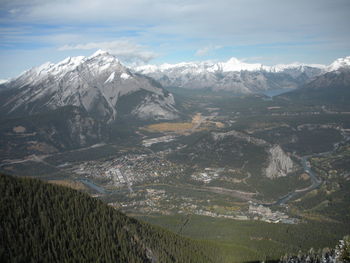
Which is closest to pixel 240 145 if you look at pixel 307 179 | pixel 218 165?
pixel 218 165

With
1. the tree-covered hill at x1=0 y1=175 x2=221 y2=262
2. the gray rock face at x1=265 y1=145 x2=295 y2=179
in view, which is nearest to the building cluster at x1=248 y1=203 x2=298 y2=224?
the tree-covered hill at x1=0 y1=175 x2=221 y2=262

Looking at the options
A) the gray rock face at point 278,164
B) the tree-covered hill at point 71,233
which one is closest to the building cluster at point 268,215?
the tree-covered hill at point 71,233

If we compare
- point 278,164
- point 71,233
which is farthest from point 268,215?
point 71,233

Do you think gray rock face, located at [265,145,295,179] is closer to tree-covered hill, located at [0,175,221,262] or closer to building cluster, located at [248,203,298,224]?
building cluster, located at [248,203,298,224]

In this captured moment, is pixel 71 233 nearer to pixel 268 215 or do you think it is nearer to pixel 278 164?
pixel 268 215

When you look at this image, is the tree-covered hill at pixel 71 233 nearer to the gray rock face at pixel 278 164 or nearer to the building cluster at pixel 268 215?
the building cluster at pixel 268 215

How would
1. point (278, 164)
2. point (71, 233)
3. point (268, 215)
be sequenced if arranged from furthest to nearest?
point (278, 164) < point (268, 215) < point (71, 233)
